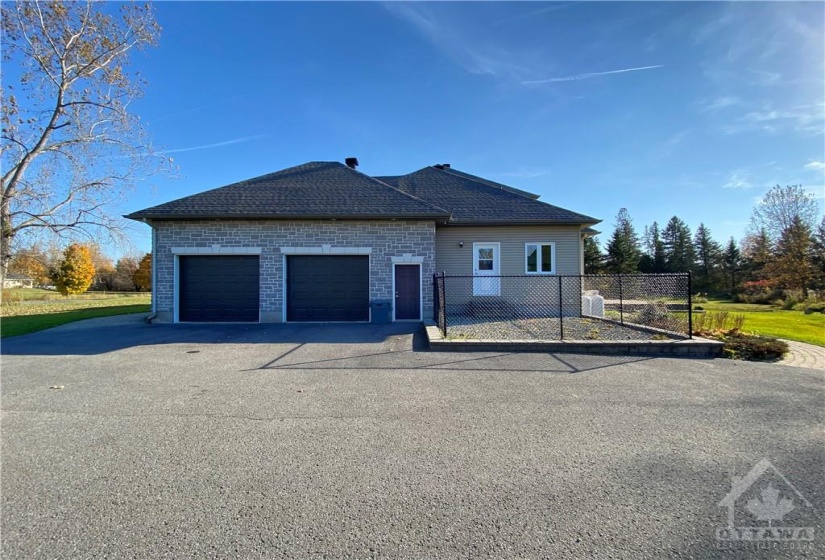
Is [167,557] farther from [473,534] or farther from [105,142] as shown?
[105,142]

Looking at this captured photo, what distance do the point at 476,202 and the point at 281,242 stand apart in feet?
27.1

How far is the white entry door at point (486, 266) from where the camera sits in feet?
48.0

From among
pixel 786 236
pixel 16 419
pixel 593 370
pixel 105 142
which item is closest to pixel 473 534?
pixel 593 370

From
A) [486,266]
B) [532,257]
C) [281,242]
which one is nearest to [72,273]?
[281,242]

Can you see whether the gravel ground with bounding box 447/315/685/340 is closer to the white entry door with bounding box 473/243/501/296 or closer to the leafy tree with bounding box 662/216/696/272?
the white entry door with bounding box 473/243/501/296

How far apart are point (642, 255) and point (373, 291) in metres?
42.7

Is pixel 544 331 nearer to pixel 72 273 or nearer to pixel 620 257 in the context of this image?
pixel 620 257

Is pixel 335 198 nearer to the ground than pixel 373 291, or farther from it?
farther from it

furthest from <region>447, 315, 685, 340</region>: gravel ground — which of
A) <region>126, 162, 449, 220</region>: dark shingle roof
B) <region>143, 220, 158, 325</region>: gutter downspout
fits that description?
<region>143, 220, 158, 325</region>: gutter downspout

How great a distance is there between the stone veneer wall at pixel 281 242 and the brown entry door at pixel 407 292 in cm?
27

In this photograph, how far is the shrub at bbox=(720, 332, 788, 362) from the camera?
7.39 m

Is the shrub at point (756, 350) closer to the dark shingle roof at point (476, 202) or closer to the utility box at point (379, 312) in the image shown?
the dark shingle roof at point (476, 202)

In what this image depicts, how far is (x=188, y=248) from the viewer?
1250 centimetres

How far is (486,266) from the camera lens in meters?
14.7
